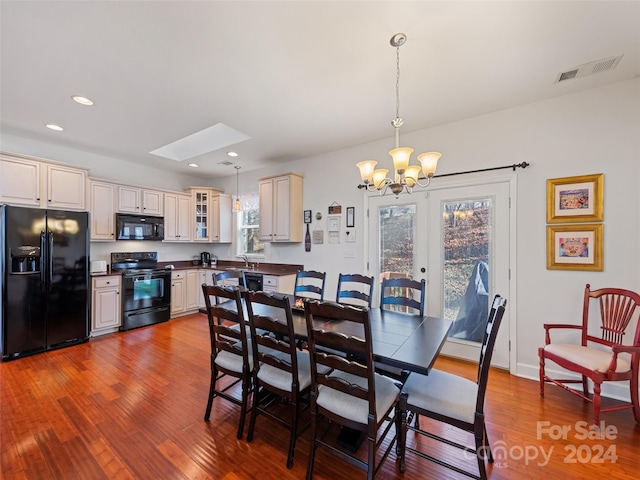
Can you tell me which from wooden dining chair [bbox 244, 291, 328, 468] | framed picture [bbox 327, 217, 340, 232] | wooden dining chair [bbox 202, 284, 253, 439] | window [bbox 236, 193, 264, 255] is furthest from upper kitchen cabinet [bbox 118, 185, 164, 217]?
wooden dining chair [bbox 244, 291, 328, 468]

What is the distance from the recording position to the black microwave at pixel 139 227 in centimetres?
432

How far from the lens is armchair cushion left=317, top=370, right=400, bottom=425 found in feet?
4.86

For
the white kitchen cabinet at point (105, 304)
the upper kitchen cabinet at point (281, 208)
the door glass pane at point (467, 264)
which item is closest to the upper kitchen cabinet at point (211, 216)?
the upper kitchen cabinet at point (281, 208)

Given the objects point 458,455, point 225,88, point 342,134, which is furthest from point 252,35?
point 458,455

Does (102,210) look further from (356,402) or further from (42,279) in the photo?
(356,402)

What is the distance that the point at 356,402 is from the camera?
1.52 m

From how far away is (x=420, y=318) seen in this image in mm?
2229

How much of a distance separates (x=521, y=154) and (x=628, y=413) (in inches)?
96.2

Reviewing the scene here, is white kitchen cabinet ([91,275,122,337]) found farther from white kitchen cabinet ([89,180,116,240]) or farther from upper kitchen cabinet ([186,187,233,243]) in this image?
upper kitchen cabinet ([186,187,233,243])

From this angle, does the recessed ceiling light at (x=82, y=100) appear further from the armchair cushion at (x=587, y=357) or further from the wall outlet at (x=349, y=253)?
the armchair cushion at (x=587, y=357)

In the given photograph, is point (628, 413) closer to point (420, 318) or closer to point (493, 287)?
point (493, 287)

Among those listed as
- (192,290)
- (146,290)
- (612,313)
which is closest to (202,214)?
(192,290)

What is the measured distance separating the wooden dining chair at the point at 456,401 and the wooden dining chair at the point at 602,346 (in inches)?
44.3

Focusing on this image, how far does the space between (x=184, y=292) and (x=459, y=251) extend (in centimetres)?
463
